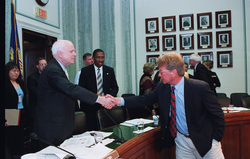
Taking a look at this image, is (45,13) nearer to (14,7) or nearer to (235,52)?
(14,7)

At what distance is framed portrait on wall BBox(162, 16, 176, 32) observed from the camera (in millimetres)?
5148

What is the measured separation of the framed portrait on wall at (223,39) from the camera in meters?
4.98

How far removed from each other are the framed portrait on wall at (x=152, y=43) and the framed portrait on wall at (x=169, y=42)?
0.17 metres

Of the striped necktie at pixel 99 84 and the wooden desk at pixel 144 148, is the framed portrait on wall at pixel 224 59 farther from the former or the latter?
the wooden desk at pixel 144 148

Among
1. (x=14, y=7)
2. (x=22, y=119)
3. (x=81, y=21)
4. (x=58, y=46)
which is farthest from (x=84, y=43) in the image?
(x=58, y=46)

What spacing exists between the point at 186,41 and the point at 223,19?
3.27 ft

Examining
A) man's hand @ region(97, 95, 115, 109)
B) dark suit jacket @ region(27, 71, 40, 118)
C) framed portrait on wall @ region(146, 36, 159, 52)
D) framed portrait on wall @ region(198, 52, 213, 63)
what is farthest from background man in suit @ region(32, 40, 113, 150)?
framed portrait on wall @ region(198, 52, 213, 63)

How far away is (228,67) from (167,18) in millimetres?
1915

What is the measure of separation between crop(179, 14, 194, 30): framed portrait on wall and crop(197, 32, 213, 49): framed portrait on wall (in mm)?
298

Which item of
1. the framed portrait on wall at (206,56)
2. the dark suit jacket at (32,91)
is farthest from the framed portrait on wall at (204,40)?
the dark suit jacket at (32,91)

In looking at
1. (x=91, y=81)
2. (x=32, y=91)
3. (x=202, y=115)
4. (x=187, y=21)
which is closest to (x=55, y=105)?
(x=202, y=115)

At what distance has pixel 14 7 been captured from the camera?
330cm

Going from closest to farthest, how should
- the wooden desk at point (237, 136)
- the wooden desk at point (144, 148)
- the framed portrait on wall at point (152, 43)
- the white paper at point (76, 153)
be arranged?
the white paper at point (76, 153) < the wooden desk at point (144, 148) < the wooden desk at point (237, 136) < the framed portrait on wall at point (152, 43)

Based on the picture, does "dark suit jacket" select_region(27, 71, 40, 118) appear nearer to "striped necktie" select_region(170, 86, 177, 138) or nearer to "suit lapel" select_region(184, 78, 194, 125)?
"striped necktie" select_region(170, 86, 177, 138)
